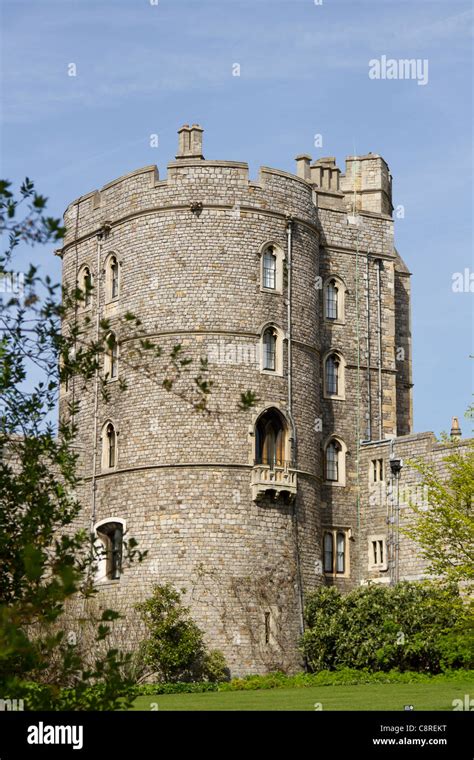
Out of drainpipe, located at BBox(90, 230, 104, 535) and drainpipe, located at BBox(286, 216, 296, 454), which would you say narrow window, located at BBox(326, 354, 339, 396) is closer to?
drainpipe, located at BBox(286, 216, 296, 454)

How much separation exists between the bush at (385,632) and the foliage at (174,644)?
9.59ft

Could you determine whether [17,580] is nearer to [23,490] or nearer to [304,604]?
[23,490]

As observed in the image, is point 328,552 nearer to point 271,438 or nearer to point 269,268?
point 271,438

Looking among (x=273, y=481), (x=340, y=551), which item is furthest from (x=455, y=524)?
(x=340, y=551)

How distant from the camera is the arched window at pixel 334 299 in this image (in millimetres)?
39406

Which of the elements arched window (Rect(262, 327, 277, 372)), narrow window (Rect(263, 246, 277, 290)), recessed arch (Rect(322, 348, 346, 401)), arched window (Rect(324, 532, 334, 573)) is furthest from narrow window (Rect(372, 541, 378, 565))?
narrow window (Rect(263, 246, 277, 290))

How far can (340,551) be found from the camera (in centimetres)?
3825

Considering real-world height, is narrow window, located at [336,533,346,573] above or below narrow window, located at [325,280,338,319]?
below

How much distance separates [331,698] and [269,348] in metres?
12.8

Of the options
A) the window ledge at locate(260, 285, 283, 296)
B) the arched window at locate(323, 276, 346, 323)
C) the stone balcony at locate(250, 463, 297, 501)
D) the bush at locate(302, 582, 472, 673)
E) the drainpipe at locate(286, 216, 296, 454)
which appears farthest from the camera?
the arched window at locate(323, 276, 346, 323)

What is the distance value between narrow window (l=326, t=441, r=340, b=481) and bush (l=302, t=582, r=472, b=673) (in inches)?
183

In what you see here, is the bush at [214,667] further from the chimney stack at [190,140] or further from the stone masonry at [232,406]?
the chimney stack at [190,140]

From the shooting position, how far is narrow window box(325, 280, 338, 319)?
39.4 meters
